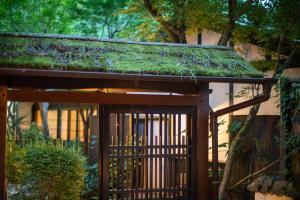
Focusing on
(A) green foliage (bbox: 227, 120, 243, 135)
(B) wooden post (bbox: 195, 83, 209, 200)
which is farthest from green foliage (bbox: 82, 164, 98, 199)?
(B) wooden post (bbox: 195, 83, 209, 200)

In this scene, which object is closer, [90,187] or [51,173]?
[51,173]

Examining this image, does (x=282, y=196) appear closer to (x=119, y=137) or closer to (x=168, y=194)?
(x=168, y=194)

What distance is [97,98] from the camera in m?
7.32

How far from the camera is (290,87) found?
1009 cm

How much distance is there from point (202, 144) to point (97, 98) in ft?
6.93

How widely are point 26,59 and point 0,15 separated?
673 centimetres

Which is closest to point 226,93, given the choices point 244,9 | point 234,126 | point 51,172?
point 234,126

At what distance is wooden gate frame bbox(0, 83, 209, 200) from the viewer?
7.01 m

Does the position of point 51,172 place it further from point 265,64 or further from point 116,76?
point 265,64

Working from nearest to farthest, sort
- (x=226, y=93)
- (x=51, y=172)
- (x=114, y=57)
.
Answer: (x=114, y=57)
(x=51, y=172)
(x=226, y=93)

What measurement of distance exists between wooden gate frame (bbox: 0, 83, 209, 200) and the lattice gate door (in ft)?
0.45

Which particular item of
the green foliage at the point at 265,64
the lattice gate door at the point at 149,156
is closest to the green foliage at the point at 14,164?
the lattice gate door at the point at 149,156

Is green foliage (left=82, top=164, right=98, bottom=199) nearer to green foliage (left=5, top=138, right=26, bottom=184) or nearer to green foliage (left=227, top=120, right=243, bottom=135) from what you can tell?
green foliage (left=5, top=138, right=26, bottom=184)

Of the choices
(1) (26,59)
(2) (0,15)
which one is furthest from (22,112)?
(1) (26,59)
